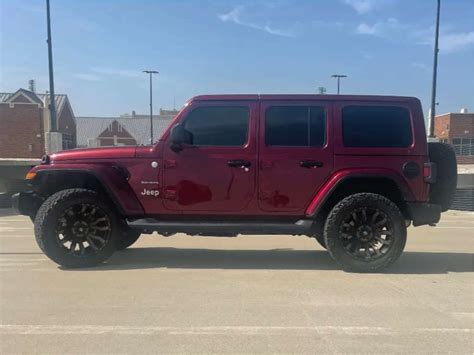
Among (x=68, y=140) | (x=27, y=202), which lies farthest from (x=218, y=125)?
(x=68, y=140)

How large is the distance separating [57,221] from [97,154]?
3.18 feet

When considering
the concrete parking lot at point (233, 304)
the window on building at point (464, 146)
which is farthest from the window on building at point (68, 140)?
the concrete parking lot at point (233, 304)

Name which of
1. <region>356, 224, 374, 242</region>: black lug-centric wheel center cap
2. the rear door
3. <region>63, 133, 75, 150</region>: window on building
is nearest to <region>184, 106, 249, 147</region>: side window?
the rear door

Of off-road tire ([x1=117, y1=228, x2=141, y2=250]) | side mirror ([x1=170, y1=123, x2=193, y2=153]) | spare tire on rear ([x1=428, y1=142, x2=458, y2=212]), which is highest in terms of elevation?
side mirror ([x1=170, y1=123, x2=193, y2=153])

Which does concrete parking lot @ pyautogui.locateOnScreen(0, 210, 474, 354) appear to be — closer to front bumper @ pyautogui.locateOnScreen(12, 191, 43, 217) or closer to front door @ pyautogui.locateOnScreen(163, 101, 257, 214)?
front bumper @ pyautogui.locateOnScreen(12, 191, 43, 217)

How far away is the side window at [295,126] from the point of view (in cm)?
608

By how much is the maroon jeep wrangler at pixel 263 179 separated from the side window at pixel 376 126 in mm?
13

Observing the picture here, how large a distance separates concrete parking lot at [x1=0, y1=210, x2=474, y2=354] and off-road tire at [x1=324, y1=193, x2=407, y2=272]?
169 mm

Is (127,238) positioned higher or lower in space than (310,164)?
lower

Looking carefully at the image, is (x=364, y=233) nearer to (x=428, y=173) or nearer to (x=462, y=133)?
(x=428, y=173)

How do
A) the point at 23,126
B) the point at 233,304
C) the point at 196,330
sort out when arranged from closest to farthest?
the point at 196,330, the point at 233,304, the point at 23,126

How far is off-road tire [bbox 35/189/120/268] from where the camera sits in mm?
5973

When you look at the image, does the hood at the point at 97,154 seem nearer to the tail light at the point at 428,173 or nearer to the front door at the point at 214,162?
the front door at the point at 214,162

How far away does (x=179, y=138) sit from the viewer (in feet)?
19.6
